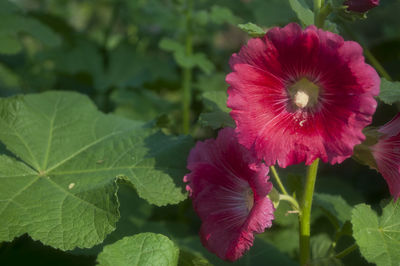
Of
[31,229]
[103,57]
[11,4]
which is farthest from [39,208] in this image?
[103,57]

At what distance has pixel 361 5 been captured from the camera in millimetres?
1190

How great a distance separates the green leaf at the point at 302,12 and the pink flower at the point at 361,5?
101 mm

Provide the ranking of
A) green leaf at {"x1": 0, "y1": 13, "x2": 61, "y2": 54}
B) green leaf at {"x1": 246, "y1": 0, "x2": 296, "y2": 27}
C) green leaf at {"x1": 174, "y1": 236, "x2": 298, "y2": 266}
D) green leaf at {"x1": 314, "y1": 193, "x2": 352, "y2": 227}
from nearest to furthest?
1. green leaf at {"x1": 314, "y1": 193, "x2": 352, "y2": 227}
2. green leaf at {"x1": 174, "y1": 236, "x2": 298, "y2": 266}
3. green leaf at {"x1": 0, "y1": 13, "x2": 61, "y2": 54}
4. green leaf at {"x1": 246, "y1": 0, "x2": 296, "y2": 27}

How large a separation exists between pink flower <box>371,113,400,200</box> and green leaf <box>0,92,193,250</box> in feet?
1.71

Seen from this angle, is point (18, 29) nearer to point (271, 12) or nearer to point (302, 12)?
point (271, 12)

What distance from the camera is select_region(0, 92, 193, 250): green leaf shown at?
1327mm

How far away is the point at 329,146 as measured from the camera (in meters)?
1.17

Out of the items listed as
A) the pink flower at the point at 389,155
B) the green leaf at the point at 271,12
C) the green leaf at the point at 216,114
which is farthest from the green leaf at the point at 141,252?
the green leaf at the point at 271,12

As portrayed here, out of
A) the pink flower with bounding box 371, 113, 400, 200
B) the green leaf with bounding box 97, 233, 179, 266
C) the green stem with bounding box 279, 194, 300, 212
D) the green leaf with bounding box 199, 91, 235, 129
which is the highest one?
the pink flower with bounding box 371, 113, 400, 200

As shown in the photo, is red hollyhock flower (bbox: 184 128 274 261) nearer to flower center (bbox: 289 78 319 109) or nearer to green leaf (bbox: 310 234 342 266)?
flower center (bbox: 289 78 319 109)

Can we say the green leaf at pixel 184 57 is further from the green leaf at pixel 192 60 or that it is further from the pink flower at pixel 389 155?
the pink flower at pixel 389 155

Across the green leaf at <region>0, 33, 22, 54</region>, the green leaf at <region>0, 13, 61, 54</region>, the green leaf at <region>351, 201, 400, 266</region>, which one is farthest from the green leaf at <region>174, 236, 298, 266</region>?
the green leaf at <region>0, 13, 61, 54</region>

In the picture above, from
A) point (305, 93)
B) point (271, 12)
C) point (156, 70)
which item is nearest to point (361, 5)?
point (305, 93)

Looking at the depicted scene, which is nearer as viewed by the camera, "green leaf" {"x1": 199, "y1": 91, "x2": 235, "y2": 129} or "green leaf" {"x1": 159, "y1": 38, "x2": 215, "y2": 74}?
"green leaf" {"x1": 199, "y1": 91, "x2": 235, "y2": 129}
